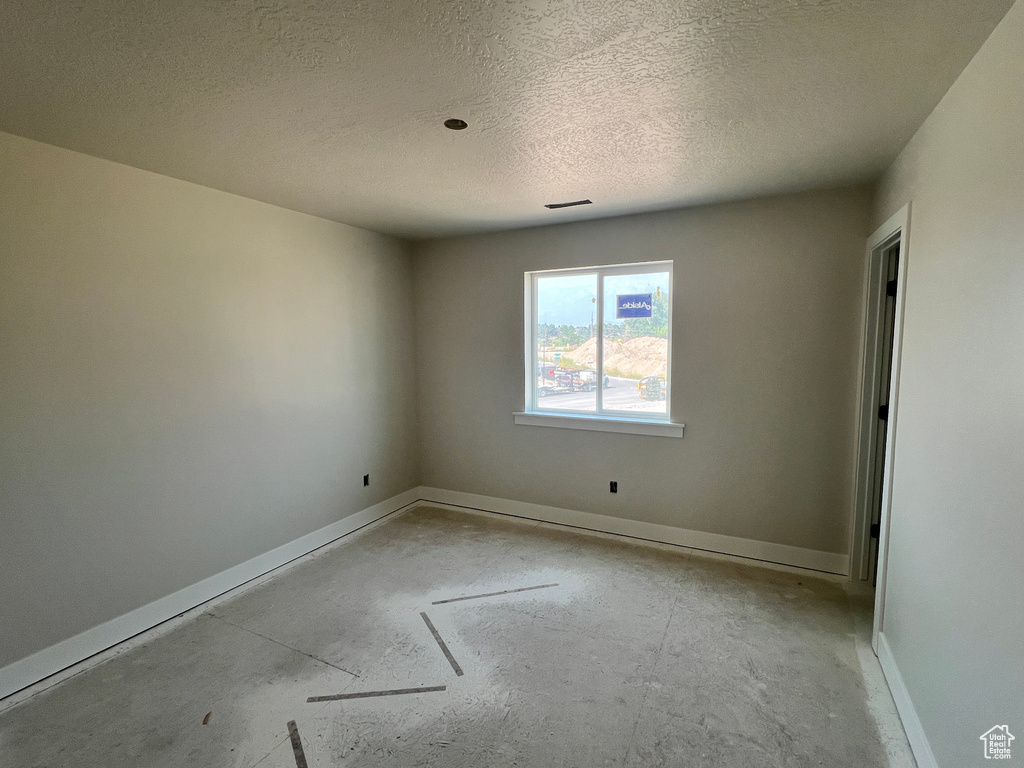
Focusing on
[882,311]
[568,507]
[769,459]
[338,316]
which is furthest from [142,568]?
[882,311]

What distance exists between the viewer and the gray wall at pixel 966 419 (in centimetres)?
128

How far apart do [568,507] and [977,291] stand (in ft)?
9.98

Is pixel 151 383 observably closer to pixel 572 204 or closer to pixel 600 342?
pixel 572 204

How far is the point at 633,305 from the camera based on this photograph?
3760mm

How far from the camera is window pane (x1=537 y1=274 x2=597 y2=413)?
3.96m

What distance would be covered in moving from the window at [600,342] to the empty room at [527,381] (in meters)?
0.03

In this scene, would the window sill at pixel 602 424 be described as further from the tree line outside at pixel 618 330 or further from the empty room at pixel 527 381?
the tree line outside at pixel 618 330

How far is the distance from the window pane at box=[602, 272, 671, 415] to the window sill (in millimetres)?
143

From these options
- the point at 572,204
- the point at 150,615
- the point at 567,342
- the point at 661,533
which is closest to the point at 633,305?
the point at 567,342

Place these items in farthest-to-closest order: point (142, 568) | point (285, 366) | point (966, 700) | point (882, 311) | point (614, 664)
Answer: point (285, 366), point (882, 311), point (142, 568), point (614, 664), point (966, 700)

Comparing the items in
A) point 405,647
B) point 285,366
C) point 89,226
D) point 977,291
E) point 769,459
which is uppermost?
point 89,226

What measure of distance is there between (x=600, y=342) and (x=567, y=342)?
31cm

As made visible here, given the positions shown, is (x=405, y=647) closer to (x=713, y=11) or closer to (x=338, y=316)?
(x=338, y=316)

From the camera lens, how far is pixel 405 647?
8.13 feet
